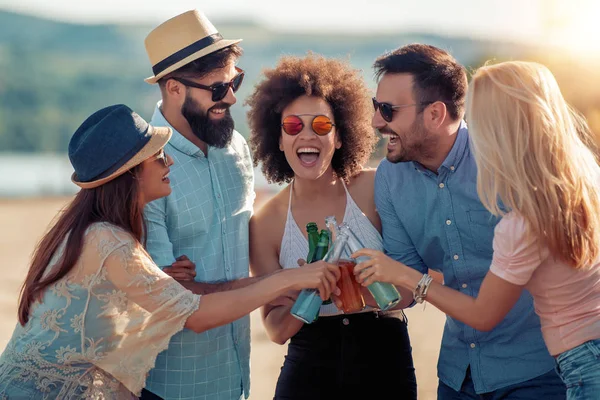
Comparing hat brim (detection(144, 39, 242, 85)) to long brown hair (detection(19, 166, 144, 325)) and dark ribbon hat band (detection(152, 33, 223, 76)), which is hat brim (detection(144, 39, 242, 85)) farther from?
long brown hair (detection(19, 166, 144, 325))

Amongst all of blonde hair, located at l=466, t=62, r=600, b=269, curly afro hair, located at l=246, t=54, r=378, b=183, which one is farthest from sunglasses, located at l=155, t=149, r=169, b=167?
blonde hair, located at l=466, t=62, r=600, b=269

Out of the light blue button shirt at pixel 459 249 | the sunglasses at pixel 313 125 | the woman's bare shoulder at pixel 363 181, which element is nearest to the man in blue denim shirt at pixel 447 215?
the light blue button shirt at pixel 459 249

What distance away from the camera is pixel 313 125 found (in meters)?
4.32

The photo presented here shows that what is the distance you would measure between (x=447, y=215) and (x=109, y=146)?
5.33 feet

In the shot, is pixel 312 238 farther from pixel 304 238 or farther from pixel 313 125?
pixel 313 125

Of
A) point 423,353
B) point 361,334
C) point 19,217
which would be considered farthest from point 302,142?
point 19,217

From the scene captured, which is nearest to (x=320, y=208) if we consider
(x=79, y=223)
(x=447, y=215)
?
(x=447, y=215)

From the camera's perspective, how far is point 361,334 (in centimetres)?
412

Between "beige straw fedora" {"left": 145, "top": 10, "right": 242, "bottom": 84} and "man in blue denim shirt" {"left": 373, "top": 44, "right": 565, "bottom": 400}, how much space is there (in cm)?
98

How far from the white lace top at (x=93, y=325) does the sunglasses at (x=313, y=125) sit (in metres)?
1.25

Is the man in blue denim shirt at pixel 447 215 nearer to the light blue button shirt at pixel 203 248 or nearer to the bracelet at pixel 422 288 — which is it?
the bracelet at pixel 422 288

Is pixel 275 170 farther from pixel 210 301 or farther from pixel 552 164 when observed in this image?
pixel 552 164

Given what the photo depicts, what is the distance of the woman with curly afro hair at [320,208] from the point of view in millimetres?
4129

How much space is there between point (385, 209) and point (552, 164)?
1256 mm
